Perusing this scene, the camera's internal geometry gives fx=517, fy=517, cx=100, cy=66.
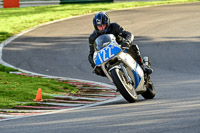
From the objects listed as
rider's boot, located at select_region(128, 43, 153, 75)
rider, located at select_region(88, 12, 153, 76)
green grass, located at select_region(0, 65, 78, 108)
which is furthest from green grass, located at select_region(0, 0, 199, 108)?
rider's boot, located at select_region(128, 43, 153, 75)

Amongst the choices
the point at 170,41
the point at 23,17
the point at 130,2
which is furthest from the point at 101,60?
the point at 130,2

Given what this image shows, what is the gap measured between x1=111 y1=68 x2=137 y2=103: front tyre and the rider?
1.67 feet

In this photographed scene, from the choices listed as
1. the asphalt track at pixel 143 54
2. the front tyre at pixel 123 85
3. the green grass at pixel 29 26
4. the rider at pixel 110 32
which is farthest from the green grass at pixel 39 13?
the front tyre at pixel 123 85

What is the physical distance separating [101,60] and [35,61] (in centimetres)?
798

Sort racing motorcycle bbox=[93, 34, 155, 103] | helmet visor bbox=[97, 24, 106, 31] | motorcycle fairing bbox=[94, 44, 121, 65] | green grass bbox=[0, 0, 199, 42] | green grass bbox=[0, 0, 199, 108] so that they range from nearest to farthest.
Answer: racing motorcycle bbox=[93, 34, 155, 103] → motorcycle fairing bbox=[94, 44, 121, 65] → helmet visor bbox=[97, 24, 106, 31] → green grass bbox=[0, 0, 199, 108] → green grass bbox=[0, 0, 199, 42]

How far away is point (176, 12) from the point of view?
27.8 m

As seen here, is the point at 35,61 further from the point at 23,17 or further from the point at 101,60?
the point at 23,17

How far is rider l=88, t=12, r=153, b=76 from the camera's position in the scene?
9328 millimetres

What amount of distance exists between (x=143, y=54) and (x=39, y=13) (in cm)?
1248

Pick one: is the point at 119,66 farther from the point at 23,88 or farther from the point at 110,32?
the point at 23,88

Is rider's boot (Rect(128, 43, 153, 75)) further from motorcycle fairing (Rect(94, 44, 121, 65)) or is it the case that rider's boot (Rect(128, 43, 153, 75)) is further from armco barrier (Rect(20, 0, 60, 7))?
armco barrier (Rect(20, 0, 60, 7))

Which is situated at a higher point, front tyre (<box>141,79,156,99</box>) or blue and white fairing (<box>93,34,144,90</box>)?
blue and white fairing (<box>93,34,144,90</box>)

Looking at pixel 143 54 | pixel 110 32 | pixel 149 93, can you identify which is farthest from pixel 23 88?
pixel 143 54

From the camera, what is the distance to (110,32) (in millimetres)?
9602
